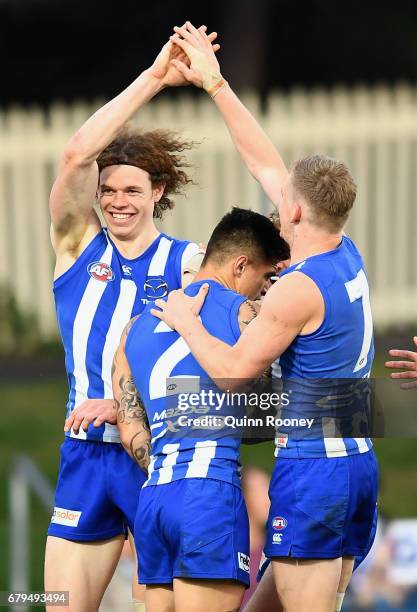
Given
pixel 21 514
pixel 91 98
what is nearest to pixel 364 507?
pixel 21 514

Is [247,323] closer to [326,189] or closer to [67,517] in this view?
[326,189]

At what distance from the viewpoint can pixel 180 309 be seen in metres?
5.88

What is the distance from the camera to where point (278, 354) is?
572 centimetres

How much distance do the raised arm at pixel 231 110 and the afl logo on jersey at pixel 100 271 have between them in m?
0.87

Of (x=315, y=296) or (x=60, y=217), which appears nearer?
(x=315, y=296)

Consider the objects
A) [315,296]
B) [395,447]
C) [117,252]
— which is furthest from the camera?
[395,447]

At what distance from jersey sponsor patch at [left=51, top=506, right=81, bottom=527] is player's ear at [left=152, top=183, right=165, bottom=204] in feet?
5.24

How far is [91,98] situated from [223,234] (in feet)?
52.6

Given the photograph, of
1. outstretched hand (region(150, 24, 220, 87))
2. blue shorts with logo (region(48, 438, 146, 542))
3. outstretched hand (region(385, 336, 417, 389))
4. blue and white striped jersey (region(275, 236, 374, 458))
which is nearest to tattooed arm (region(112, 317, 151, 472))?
blue shorts with logo (region(48, 438, 146, 542))

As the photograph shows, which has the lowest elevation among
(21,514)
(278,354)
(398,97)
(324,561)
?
(21,514)

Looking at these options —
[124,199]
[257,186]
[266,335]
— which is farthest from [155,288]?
[257,186]

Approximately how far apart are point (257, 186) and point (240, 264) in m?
10.0

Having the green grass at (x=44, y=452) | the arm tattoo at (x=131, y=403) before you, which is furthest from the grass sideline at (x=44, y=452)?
the arm tattoo at (x=131, y=403)

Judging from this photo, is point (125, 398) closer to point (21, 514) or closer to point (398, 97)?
point (21, 514)
